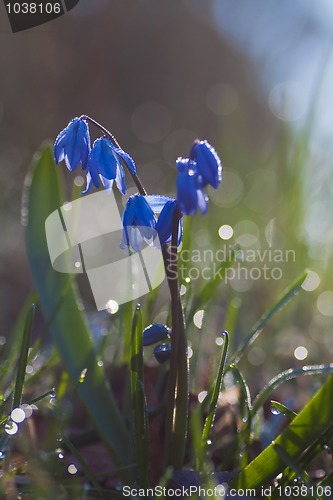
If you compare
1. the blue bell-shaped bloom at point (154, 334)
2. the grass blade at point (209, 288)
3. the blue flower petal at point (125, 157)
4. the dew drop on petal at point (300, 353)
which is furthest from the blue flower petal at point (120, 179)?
the dew drop on petal at point (300, 353)

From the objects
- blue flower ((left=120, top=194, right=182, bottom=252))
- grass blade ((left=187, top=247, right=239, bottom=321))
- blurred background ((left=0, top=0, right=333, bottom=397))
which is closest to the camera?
blue flower ((left=120, top=194, right=182, bottom=252))

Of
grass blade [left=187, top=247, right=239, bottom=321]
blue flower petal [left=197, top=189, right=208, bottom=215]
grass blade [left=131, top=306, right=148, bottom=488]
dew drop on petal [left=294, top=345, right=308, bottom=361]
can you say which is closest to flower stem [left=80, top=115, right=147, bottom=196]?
blue flower petal [left=197, top=189, right=208, bottom=215]

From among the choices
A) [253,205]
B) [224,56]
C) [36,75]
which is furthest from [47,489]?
[224,56]

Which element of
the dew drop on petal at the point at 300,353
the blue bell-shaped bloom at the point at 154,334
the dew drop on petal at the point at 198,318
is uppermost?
the blue bell-shaped bloom at the point at 154,334

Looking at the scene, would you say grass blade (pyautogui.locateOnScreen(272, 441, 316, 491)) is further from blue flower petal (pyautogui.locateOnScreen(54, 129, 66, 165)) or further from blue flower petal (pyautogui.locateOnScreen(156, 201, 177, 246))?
blue flower petal (pyautogui.locateOnScreen(54, 129, 66, 165))

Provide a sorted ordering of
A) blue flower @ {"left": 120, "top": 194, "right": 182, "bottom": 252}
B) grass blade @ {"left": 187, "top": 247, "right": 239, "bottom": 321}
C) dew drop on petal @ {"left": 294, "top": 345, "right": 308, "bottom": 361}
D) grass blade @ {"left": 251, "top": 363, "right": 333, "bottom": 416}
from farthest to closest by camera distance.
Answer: dew drop on petal @ {"left": 294, "top": 345, "right": 308, "bottom": 361} → grass blade @ {"left": 187, "top": 247, "right": 239, "bottom": 321} → grass blade @ {"left": 251, "top": 363, "right": 333, "bottom": 416} → blue flower @ {"left": 120, "top": 194, "right": 182, "bottom": 252}

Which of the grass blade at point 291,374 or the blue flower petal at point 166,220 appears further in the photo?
the grass blade at point 291,374

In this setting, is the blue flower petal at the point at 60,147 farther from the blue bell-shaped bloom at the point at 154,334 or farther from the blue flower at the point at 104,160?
the blue bell-shaped bloom at the point at 154,334
